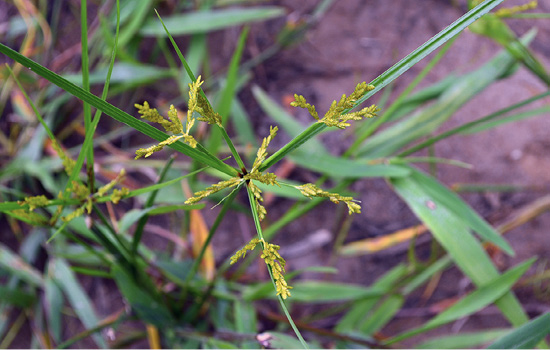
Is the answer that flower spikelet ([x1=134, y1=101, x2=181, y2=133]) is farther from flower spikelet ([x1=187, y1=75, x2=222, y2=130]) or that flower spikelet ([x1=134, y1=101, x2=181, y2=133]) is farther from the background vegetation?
the background vegetation

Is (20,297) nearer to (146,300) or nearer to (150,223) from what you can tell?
(150,223)

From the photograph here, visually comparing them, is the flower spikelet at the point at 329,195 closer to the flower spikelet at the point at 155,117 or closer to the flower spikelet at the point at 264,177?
the flower spikelet at the point at 264,177

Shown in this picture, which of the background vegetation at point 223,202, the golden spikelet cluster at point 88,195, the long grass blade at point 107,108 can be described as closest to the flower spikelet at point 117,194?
the golden spikelet cluster at point 88,195

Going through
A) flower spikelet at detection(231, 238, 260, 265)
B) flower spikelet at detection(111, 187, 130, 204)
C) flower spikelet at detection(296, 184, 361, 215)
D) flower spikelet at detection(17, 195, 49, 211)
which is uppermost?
flower spikelet at detection(111, 187, 130, 204)

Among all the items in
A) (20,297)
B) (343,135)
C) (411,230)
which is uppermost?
(343,135)

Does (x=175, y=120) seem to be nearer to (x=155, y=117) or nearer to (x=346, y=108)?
(x=155, y=117)

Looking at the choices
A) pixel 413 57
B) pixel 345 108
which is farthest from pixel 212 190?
pixel 413 57

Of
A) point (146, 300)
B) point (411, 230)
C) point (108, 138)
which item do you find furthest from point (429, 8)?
point (146, 300)

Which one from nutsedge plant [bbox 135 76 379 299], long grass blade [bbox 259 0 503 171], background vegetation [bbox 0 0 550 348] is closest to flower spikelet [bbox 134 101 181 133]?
nutsedge plant [bbox 135 76 379 299]

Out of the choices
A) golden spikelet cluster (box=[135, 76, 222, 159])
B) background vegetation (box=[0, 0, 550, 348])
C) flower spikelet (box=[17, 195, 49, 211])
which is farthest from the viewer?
background vegetation (box=[0, 0, 550, 348])

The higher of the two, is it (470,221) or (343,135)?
(343,135)

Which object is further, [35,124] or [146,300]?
[35,124]
